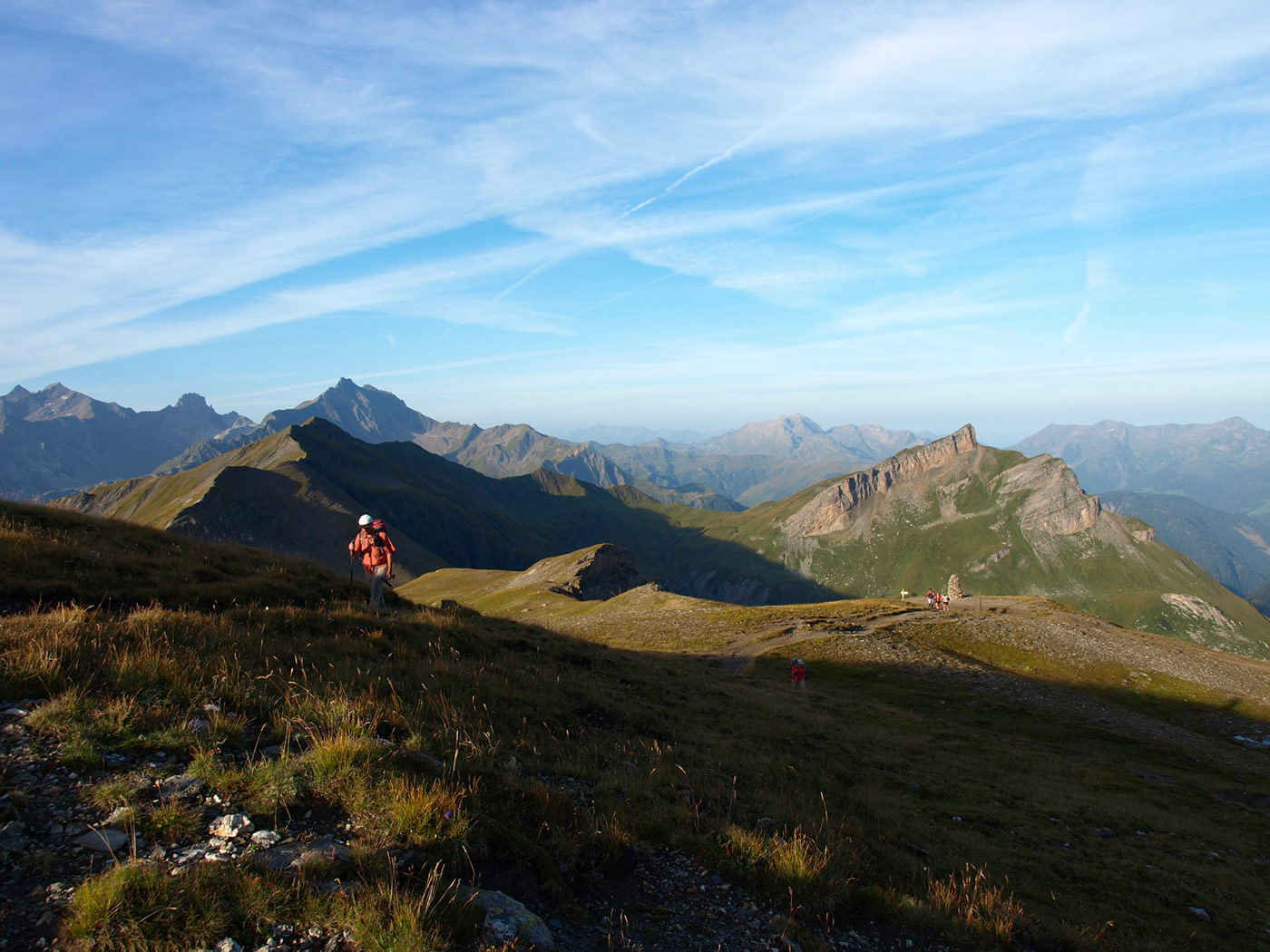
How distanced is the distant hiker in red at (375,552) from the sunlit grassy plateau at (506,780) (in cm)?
98

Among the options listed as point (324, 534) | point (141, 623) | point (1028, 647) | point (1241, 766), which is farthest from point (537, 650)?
point (324, 534)

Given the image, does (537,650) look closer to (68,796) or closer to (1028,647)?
(68,796)

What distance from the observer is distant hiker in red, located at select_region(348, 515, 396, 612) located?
1917 cm

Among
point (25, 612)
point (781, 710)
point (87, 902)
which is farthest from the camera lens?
point (781, 710)

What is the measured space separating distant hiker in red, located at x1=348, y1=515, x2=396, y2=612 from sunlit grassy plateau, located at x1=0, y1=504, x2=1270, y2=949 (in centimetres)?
98

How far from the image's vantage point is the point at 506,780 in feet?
25.3

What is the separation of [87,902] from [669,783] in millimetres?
8127

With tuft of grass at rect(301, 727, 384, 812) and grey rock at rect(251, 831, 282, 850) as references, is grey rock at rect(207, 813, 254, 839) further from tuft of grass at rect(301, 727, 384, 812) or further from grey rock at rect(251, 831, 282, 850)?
tuft of grass at rect(301, 727, 384, 812)

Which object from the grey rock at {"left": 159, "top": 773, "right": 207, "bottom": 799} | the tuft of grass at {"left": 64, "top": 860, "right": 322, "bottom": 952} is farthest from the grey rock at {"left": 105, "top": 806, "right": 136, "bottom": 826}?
the tuft of grass at {"left": 64, "top": 860, "right": 322, "bottom": 952}

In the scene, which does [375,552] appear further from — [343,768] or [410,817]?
[410,817]

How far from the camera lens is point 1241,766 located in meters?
33.2

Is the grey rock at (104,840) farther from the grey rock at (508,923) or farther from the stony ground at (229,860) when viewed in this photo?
the grey rock at (508,923)

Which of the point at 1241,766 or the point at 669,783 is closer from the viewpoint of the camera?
the point at 669,783

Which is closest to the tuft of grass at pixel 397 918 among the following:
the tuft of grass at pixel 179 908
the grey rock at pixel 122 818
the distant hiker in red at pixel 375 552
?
the tuft of grass at pixel 179 908
